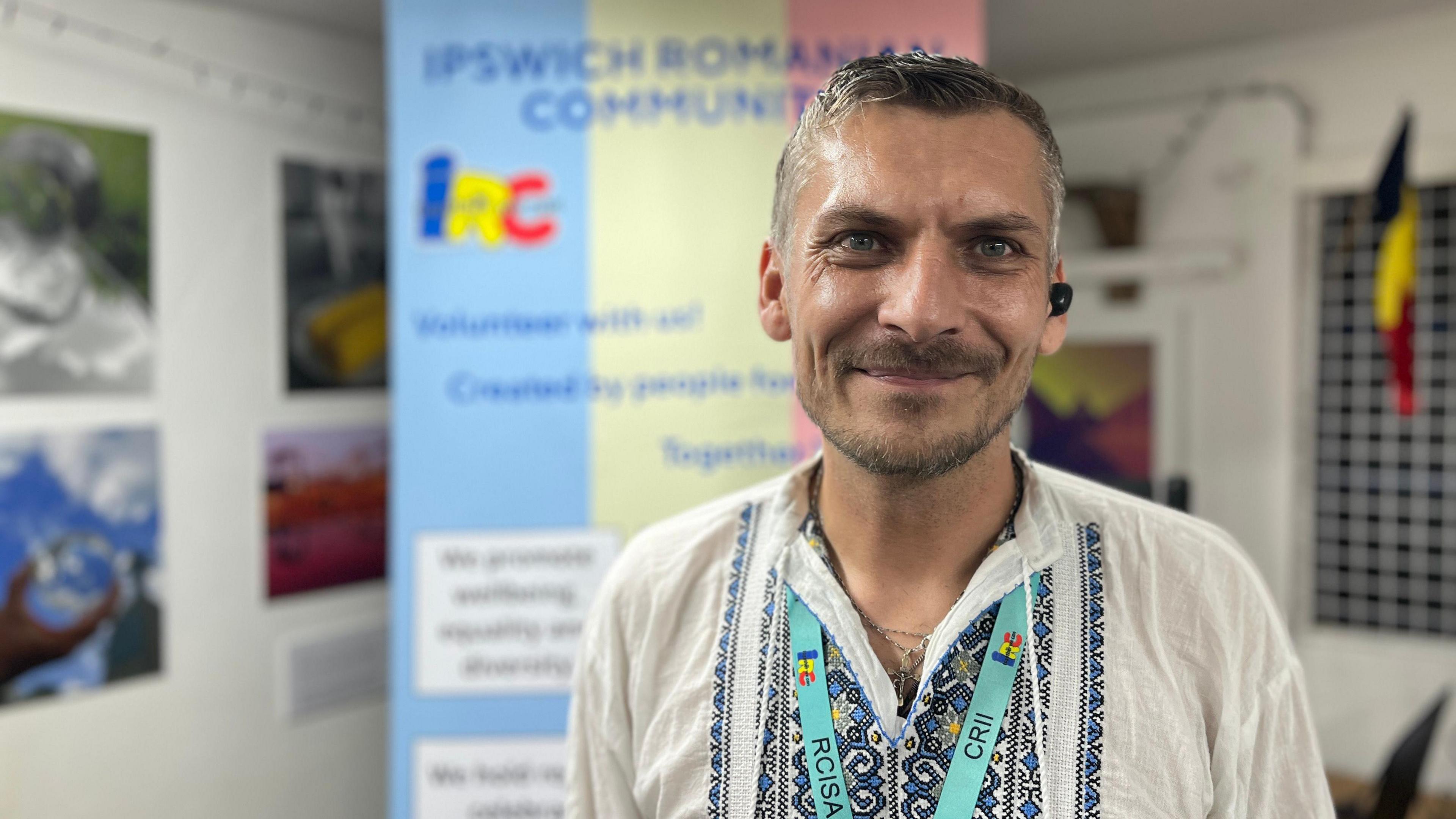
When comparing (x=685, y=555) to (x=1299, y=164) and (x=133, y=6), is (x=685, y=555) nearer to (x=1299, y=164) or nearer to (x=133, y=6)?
(x=133, y=6)

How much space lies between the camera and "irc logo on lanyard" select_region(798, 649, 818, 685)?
1132 millimetres

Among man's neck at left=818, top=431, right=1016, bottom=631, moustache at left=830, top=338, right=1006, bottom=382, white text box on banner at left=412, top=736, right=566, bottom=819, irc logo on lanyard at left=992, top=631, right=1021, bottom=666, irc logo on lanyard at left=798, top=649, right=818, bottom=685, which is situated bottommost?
white text box on banner at left=412, top=736, right=566, bottom=819

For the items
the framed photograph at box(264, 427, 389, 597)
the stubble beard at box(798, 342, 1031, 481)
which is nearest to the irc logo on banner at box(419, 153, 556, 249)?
the framed photograph at box(264, 427, 389, 597)

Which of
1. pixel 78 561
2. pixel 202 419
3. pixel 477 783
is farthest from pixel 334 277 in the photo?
pixel 477 783

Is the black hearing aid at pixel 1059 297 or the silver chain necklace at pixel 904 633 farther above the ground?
the black hearing aid at pixel 1059 297

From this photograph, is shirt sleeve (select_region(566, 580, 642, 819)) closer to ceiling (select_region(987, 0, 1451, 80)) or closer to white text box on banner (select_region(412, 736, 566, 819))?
white text box on banner (select_region(412, 736, 566, 819))

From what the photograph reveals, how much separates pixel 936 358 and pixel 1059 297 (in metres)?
0.20

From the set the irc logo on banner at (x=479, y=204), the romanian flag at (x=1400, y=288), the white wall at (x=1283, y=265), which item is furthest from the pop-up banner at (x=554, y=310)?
the white wall at (x=1283, y=265)

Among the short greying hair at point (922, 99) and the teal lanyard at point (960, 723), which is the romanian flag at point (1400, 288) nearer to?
the short greying hair at point (922, 99)

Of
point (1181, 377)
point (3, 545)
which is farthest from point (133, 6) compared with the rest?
point (1181, 377)

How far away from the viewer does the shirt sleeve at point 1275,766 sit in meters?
1.04

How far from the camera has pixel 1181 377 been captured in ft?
13.6

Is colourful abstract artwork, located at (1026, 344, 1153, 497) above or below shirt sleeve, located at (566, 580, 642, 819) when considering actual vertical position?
above

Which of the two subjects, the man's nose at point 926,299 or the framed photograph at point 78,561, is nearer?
the man's nose at point 926,299
